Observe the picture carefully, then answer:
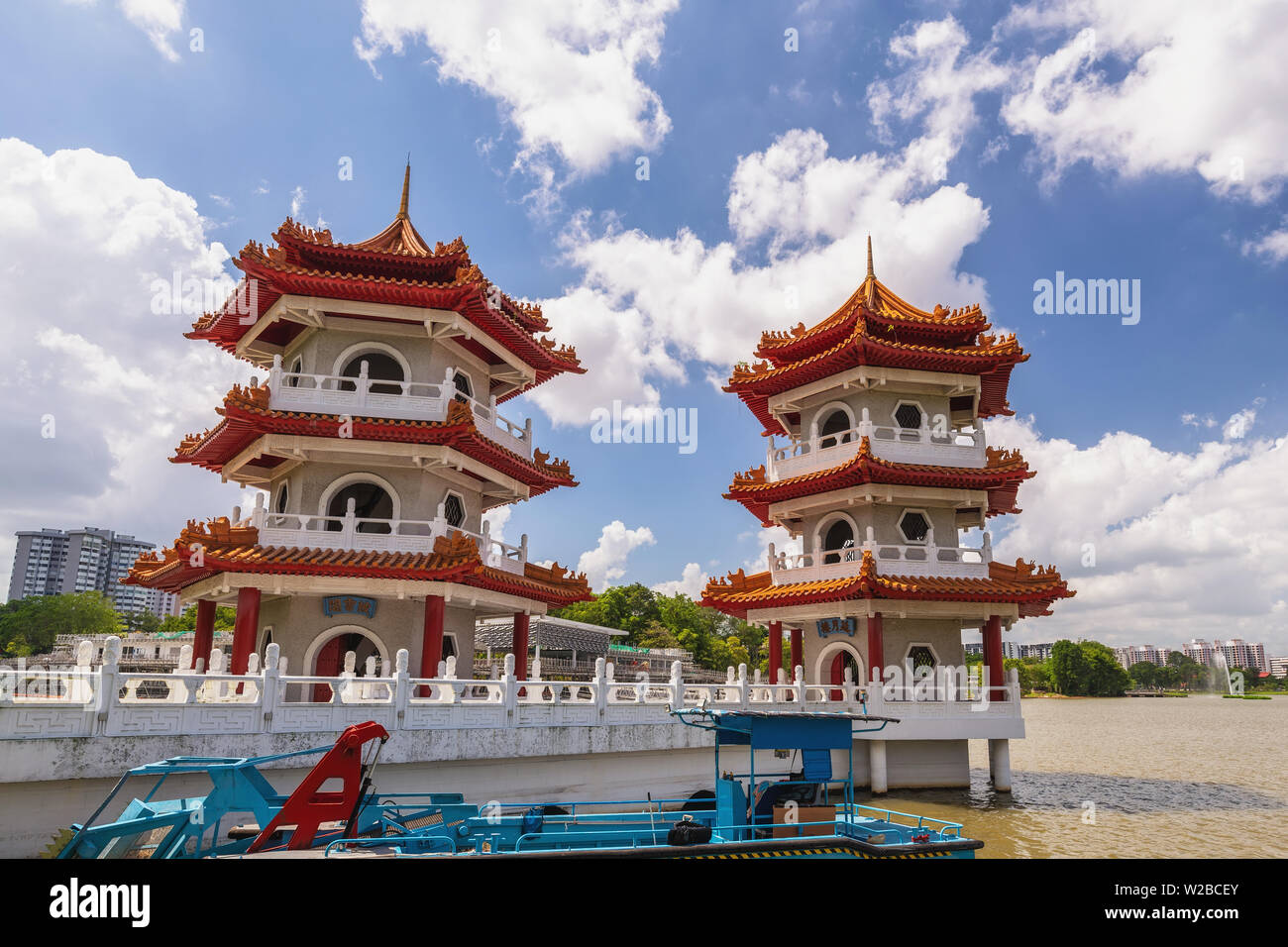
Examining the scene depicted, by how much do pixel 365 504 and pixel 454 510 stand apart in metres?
2.41

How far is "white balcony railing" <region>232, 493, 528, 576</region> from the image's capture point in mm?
18375

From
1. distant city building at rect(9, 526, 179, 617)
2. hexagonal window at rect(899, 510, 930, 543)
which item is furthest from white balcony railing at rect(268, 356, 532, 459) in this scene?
distant city building at rect(9, 526, 179, 617)

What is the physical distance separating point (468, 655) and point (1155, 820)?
56.5 ft

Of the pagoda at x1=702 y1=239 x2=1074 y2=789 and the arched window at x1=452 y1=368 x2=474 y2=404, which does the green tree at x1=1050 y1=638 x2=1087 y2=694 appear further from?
the arched window at x1=452 y1=368 x2=474 y2=404

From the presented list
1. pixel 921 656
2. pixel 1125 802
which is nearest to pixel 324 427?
pixel 921 656

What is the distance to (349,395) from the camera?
19719 mm

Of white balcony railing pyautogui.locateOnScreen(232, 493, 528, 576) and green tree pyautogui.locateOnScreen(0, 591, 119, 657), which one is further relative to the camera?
green tree pyautogui.locateOnScreen(0, 591, 119, 657)

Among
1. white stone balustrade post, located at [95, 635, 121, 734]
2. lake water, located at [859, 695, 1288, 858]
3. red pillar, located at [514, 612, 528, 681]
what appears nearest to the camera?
white stone balustrade post, located at [95, 635, 121, 734]

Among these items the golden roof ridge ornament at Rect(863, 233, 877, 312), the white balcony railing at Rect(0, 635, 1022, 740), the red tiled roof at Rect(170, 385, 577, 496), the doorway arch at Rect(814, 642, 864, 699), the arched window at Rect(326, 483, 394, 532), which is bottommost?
the white balcony railing at Rect(0, 635, 1022, 740)

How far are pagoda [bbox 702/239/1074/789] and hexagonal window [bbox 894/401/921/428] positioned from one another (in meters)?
0.04

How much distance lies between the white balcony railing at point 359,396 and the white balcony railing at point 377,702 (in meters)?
6.00

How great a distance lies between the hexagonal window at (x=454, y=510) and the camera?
71.6 feet

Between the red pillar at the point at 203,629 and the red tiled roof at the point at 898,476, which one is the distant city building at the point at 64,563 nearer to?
the red pillar at the point at 203,629
